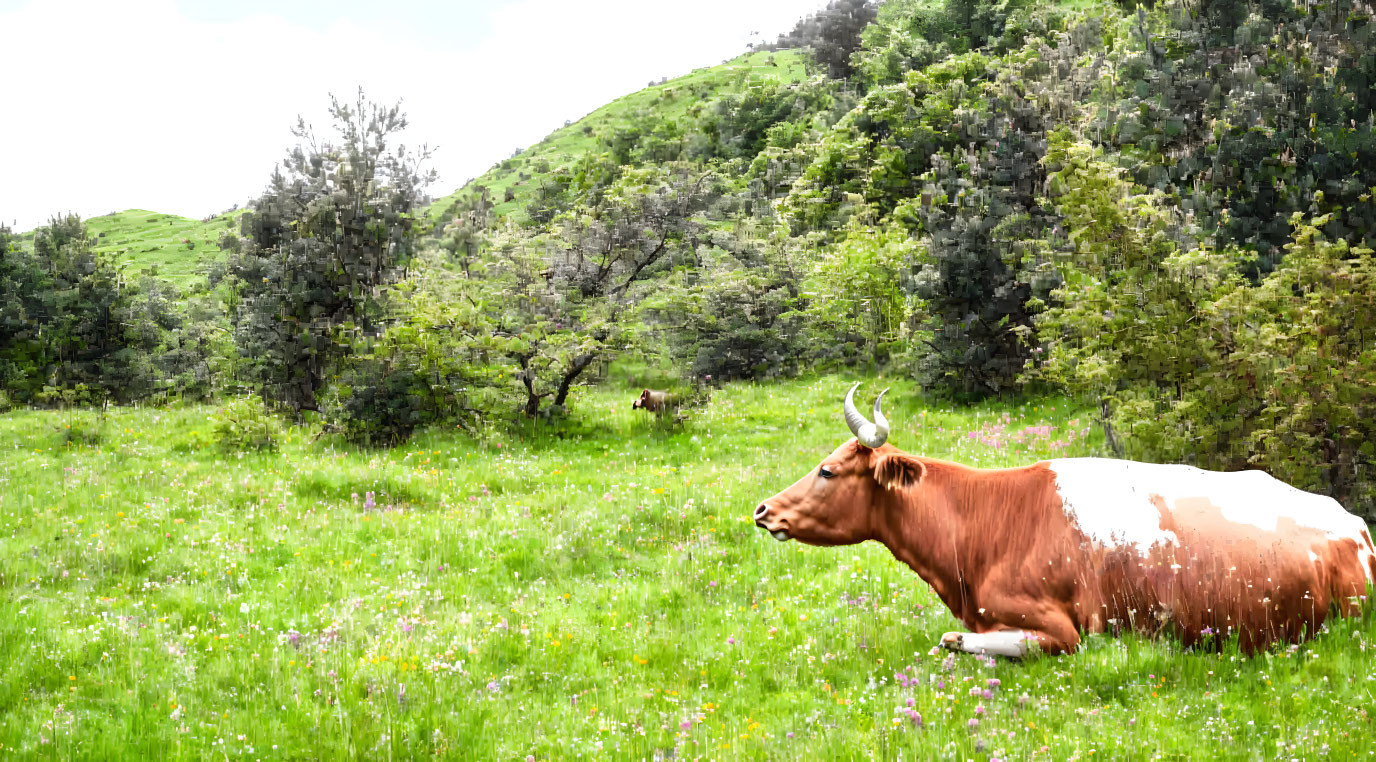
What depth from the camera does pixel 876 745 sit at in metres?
5.04

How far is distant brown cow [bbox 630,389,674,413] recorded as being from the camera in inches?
809

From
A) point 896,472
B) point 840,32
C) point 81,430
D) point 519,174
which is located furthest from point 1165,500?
point 519,174

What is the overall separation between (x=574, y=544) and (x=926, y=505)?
5.43 meters

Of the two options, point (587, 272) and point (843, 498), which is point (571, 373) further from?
point (843, 498)

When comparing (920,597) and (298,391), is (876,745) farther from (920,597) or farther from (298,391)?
(298,391)

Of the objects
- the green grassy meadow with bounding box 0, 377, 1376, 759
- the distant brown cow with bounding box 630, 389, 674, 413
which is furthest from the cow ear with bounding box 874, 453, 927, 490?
the distant brown cow with bounding box 630, 389, 674, 413

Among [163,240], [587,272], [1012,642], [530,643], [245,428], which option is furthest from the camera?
[163,240]

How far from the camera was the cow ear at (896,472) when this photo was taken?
23.0 ft

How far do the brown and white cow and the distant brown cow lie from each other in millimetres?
13385

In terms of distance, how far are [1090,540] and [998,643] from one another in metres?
1.02

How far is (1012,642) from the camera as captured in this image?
19.6ft

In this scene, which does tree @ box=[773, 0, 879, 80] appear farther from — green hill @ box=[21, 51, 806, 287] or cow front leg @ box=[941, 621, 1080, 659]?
cow front leg @ box=[941, 621, 1080, 659]

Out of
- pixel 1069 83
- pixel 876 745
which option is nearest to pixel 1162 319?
pixel 876 745

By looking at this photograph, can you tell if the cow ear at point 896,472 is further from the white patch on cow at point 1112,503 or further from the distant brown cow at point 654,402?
the distant brown cow at point 654,402
